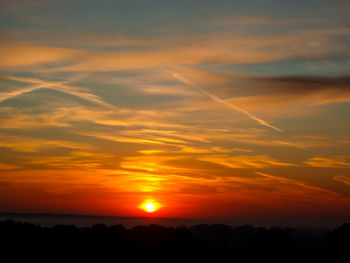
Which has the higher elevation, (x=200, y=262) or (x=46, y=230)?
(x=46, y=230)

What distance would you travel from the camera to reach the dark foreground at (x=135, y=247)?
255 feet

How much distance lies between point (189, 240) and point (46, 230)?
27333 millimetres

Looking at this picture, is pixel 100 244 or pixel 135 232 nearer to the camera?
pixel 100 244

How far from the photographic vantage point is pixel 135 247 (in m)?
91.1

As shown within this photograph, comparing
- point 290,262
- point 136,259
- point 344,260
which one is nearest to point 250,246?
point 290,262

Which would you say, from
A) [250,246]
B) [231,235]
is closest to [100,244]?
[250,246]

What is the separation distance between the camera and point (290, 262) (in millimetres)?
87000

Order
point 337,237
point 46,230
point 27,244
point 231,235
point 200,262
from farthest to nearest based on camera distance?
point 231,235 < point 337,237 < point 46,230 < point 200,262 < point 27,244

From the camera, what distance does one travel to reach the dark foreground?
7775 cm

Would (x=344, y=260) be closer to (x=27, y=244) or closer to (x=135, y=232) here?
(x=135, y=232)

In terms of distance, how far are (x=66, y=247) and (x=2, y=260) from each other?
14.1 m

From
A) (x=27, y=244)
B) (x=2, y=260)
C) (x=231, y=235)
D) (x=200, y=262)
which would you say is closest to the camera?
(x=2, y=260)

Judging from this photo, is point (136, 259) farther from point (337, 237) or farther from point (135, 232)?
point (337, 237)

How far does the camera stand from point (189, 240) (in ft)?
314
